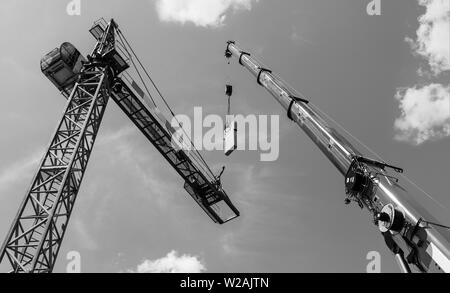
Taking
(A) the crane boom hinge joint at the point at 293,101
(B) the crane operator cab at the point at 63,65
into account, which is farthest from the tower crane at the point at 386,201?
(B) the crane operator cab at the point at 63,65

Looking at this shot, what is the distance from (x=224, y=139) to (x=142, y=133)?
19.8 ft

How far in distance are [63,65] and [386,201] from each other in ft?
54.0

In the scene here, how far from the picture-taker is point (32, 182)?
49.0 feet

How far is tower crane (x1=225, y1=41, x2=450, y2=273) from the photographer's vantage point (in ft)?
27.1

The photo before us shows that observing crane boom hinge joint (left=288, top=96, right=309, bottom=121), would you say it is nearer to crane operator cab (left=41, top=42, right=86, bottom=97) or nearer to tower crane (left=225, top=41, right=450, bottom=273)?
tower crane (left=225, top=41, right=450, bottom=273)

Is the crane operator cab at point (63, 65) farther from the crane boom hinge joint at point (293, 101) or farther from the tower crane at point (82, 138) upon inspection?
the crane boom hinge joint at point (293, 101)

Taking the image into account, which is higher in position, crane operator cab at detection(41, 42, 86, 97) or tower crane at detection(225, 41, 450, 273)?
crane operator cab at detection(41, 42, 86, 97)

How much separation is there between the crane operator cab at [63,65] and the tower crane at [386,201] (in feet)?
37.4

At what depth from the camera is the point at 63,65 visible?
19172 mm

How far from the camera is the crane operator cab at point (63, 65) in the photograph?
1898cm

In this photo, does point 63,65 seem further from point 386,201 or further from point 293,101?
point 386,201

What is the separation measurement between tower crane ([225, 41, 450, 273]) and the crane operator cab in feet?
37.4

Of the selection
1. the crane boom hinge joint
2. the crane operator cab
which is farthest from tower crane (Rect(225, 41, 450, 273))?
the crane operator cab
